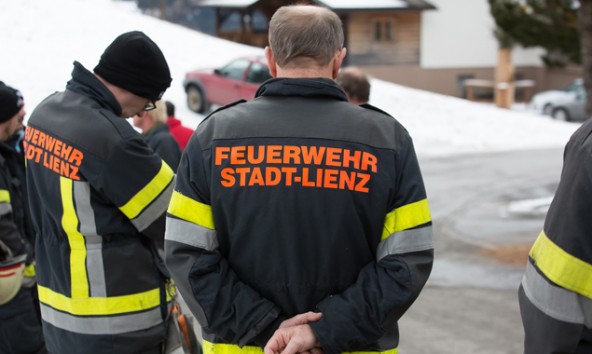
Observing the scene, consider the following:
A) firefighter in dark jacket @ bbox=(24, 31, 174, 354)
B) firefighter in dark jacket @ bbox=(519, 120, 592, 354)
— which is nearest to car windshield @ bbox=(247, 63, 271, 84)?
firefighter in dark jacket @ bbox=(24, 31, 174, 354)

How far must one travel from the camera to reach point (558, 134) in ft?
71.3

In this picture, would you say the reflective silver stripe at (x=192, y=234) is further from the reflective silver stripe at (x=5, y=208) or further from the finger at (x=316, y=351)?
the reflective silver stripe at (x=5, y=208)

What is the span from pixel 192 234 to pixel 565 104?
27.3 m

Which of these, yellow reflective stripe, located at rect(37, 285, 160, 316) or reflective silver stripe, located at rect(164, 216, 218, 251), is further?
yellow reflective stripe, located at rect(37, 285, 160, 316)

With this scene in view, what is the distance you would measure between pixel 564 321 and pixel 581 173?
0.42m

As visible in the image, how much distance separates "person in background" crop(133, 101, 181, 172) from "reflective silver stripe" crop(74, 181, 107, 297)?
114 inches

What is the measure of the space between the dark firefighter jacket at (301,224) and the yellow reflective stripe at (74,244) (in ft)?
2.50

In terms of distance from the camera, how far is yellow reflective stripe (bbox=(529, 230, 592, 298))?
2.09 meters

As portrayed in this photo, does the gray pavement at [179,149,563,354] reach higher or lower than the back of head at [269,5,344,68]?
lower

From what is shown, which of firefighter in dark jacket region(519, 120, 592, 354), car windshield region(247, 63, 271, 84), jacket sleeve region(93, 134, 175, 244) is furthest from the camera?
car windshield region(247, 63, 271, 84)

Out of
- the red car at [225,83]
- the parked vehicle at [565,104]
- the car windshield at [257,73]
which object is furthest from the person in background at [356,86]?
the parked vehicle at [565,104]

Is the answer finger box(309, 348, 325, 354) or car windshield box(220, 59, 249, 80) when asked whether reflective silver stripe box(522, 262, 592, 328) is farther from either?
car windshield box(220, 59, 249, 80)

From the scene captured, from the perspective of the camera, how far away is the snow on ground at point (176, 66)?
61.8ft

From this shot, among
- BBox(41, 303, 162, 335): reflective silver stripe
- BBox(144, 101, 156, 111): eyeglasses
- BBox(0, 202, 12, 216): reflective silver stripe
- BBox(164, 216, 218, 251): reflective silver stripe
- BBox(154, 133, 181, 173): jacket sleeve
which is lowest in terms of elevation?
BBox(154, 133, 181, 173): jacket sleeve
